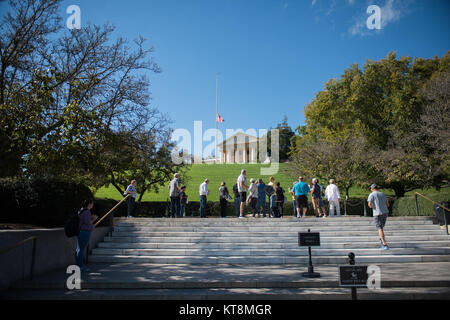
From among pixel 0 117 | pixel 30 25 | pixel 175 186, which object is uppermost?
pixel 30 25

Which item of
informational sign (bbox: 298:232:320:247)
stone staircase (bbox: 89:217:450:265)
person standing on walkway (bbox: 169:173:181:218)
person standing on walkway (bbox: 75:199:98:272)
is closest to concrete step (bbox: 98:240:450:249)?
stone staircase (bbox: 89:217:450:265)

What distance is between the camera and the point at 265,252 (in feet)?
35.9

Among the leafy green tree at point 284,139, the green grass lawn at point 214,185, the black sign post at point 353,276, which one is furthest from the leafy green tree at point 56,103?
the leafy green tree at point 284,139

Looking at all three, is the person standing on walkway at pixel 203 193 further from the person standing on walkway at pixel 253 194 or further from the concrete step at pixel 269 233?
the concrete step at pixel 269 233

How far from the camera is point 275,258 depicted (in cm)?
1040

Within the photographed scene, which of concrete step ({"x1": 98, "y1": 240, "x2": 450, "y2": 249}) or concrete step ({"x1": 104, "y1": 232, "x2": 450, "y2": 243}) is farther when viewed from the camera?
concrete step ({"x1": 104, "y1": 232, "x2": 450, "y2": 243})

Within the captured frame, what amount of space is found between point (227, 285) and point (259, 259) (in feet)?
11.2

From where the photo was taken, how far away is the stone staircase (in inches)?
413

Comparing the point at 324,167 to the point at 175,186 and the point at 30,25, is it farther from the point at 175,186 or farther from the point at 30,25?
the point at 30,25

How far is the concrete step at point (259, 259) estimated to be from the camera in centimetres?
1013

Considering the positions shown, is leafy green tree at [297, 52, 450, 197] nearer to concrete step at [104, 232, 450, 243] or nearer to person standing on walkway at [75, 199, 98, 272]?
concrete step at [104, 232, 450, 243]

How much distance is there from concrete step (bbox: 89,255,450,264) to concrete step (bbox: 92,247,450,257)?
0.31 m
